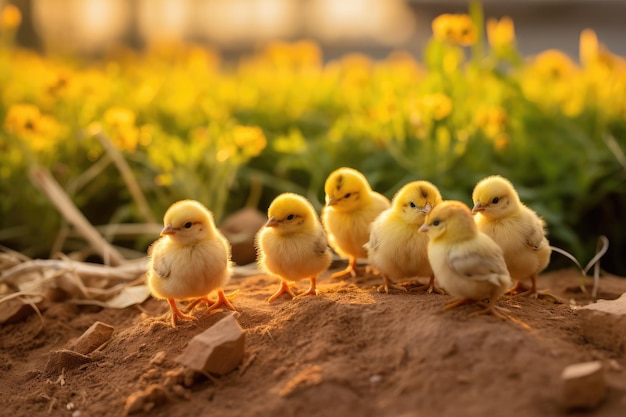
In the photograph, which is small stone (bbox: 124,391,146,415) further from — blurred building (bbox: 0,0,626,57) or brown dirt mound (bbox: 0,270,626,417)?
blurred building (bbox: 0,0,626,57)

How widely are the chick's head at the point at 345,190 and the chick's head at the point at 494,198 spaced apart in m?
0.81

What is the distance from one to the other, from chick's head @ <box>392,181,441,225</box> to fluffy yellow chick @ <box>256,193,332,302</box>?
1.74 ft

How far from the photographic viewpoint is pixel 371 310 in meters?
3.78

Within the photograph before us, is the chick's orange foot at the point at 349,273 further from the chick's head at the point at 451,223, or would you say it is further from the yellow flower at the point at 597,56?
the yellow flower at the point at 597,56

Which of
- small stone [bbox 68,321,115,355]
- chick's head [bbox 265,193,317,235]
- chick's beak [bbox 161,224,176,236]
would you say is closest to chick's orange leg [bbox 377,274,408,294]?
chick's head [bbox 265,193,317,235]

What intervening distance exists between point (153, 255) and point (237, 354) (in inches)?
38.6

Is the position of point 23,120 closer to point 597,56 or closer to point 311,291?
point 311,291

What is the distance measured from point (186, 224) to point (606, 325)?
2188mm

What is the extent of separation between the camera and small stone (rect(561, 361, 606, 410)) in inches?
113

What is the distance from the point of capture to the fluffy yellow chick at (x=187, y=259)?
4055 millimetres

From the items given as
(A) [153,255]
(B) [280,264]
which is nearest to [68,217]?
(A) [153,255]

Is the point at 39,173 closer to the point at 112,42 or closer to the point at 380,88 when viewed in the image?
the point at 380,88

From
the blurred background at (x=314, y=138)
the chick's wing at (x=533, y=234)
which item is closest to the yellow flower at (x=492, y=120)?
the blurred background at (x=314, y=138)

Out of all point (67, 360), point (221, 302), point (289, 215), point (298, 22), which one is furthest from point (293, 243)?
point (298, 22)
